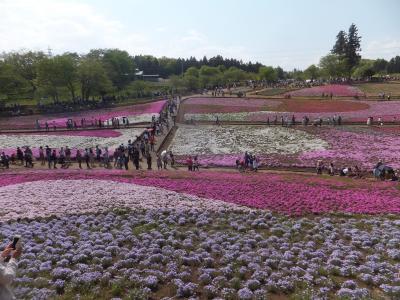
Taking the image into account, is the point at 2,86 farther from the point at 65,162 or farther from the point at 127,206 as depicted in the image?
the point at 127,206

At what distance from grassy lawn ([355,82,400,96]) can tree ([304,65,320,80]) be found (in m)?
52.8

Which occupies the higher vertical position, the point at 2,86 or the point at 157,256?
the point at 2,86

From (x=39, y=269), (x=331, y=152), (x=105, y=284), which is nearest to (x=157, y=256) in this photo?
(x=105, y=284)

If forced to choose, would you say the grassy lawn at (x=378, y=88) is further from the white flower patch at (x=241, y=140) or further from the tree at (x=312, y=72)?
the tree at (x=312, y=72)

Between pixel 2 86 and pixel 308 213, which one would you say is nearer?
pixel 308 213

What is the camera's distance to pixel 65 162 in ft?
118

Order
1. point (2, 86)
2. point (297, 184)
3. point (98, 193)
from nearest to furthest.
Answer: point (98, 193) → point (297, 184) → point (2, 86)

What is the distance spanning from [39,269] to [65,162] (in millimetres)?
22922

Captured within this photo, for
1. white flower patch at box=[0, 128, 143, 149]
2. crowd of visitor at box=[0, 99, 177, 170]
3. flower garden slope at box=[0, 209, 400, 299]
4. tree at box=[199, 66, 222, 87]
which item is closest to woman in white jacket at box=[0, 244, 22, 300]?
flower garden slope at box=[0, 209, 400, 299]

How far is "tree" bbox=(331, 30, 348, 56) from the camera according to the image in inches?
4830

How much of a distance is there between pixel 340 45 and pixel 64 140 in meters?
100

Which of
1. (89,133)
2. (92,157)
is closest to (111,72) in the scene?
(89,133)

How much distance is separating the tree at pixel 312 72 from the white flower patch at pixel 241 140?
110124 mm

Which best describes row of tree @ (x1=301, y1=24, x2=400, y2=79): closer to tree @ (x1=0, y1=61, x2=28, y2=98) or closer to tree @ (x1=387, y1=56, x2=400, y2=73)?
tree @ (x1=387, y1=56, x2=400, y2=73)
